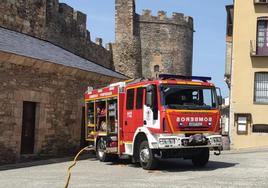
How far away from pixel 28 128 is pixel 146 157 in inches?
200

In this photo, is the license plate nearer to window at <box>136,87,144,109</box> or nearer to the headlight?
the headlight

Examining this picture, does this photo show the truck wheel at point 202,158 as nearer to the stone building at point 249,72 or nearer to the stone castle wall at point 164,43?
the stone building at point 249,72

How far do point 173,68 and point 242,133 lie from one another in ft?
86.0

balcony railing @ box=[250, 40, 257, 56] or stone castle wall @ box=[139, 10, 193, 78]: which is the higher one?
stone castle wall @ box=[139, 10, 193, 78]

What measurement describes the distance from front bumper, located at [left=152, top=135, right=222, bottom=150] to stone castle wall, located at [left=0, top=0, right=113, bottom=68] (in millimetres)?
10487

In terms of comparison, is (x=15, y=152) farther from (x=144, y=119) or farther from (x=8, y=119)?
(x=144, y=119)

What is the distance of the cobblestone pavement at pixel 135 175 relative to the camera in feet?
36.0

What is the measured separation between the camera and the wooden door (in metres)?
17.0

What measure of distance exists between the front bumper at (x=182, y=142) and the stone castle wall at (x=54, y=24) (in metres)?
10.5

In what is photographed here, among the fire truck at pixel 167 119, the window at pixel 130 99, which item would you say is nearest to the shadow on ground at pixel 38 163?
the fire truck at pixel 167 119

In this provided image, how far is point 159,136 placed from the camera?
13.3 meters

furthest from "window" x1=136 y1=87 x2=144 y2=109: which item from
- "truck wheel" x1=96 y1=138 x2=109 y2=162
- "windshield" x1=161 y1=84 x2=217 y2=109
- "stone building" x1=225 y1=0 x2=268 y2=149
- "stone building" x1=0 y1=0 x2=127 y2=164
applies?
"stone building" x1=225 y1=0 x2=268 y2=149

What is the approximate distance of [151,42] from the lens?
5019cm

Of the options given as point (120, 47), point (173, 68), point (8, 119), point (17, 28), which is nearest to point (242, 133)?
point (17, 28)
